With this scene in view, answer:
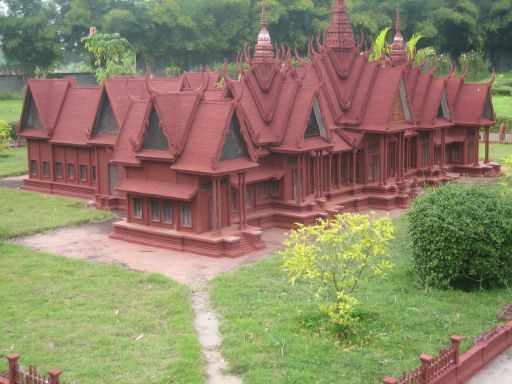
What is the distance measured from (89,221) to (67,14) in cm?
4836

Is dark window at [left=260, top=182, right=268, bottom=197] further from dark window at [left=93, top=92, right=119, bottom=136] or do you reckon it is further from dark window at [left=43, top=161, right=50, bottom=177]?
dark window at [left=43, top=161, right=50, bottom=177]

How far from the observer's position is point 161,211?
2234 centimetres

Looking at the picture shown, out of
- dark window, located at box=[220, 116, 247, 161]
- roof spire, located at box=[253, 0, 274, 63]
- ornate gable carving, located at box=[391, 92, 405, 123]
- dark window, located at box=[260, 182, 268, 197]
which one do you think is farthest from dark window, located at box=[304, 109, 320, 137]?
ornate gable carving, located at box=[391, 92, 405, 123]

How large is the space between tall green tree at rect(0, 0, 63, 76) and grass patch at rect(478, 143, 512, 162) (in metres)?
41.3

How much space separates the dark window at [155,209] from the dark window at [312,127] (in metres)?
5.97

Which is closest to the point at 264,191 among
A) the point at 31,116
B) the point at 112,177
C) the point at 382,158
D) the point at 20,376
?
the point at 382,158

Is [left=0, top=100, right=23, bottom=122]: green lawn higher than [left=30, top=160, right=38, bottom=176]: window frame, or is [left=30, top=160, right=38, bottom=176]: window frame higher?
[left=0, top=100, right=23, bottom=122]: green lawn

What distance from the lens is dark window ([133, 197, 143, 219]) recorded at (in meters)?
23.0

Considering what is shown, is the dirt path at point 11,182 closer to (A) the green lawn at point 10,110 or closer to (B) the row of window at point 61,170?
(B) the row of window at point 61,170

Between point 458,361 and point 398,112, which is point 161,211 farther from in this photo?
point 458,361

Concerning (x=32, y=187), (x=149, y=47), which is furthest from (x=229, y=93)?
(x=149, y=47)

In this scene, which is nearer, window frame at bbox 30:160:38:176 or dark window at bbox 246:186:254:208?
dark window at bbox 246:186:254:208

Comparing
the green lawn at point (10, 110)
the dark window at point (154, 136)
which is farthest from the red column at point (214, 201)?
the green lawn at point (10, 110)

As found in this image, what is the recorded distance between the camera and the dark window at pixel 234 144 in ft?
71.3
